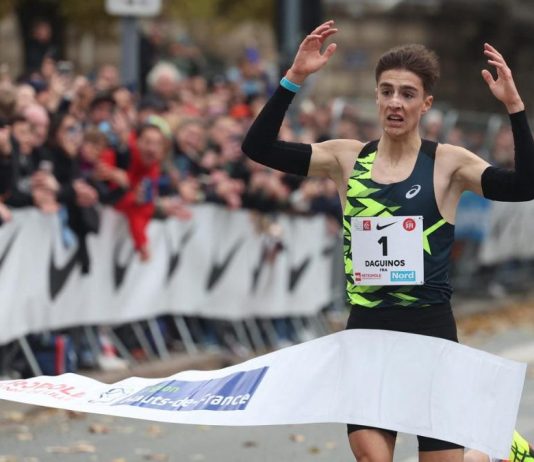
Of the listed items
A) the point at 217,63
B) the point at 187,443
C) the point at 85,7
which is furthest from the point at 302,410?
the point at 217,63

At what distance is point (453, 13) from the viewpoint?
33.9 meters

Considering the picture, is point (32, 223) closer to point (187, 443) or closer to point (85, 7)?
point (187, 443)

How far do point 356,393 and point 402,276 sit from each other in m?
0.47

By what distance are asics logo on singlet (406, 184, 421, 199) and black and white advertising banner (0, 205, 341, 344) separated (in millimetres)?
4807

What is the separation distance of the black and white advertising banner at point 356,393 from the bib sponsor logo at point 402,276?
201 millimetres

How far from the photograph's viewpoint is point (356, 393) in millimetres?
5668

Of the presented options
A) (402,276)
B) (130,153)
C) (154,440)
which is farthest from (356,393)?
(130,153)

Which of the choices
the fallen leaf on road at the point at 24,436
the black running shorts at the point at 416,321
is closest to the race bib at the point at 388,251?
the black running shorts at the point at 416,321

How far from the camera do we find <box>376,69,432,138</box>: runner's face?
18.5 feet

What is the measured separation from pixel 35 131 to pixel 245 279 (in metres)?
3.29

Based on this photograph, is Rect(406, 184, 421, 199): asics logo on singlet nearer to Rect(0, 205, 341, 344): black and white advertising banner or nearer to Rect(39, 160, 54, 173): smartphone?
Rect(0, 205, 341, 344): black and white advertising banner

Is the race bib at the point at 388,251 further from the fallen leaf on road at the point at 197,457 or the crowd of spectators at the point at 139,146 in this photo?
the crowd of spectators at the point at 139,146

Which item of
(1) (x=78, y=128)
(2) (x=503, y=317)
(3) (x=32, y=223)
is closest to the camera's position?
(3) (x=32, y=223)

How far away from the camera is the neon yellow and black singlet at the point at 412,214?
18.5ft
